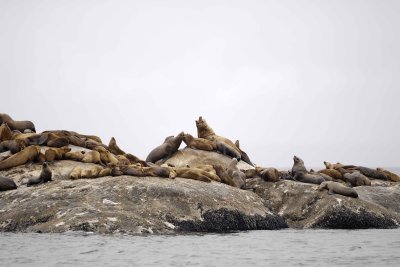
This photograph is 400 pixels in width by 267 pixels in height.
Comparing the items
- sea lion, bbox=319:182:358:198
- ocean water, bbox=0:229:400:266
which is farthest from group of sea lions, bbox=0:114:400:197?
ocean water, bbox=0:229:400:266

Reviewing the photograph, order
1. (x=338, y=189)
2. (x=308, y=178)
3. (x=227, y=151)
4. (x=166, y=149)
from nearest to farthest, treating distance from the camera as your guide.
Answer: (x=338, y=189)
(x=308, y=178)
(x=166, y=149)
(x=227, y=151)

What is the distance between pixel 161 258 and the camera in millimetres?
13992

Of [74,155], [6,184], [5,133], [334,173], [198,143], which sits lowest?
[6,184]

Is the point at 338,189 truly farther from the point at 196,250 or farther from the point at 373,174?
the point at 196,250

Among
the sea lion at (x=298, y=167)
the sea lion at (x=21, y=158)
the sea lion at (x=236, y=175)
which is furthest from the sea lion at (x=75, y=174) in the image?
the sea lion at (x=298, y=167)

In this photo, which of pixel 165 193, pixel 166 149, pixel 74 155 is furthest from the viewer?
pixel 166 149

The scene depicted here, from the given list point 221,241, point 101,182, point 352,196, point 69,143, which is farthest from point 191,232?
point 69,143

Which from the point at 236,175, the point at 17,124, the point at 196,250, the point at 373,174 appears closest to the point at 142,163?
the point at 236,175

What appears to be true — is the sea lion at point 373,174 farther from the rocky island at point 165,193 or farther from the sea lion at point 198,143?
the sea lion at point 198,143

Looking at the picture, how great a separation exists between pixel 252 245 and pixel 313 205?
5177 millimetres

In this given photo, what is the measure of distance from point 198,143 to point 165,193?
324 inches

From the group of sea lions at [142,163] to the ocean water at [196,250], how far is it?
3912 mm

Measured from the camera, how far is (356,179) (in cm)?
2466

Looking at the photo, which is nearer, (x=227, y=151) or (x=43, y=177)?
(x=43, y=177)
